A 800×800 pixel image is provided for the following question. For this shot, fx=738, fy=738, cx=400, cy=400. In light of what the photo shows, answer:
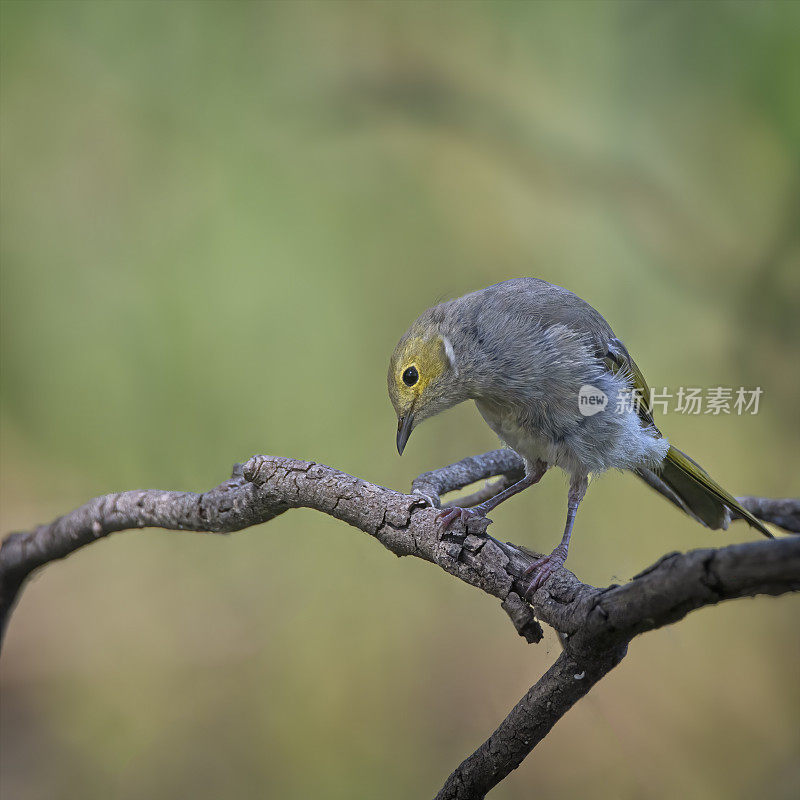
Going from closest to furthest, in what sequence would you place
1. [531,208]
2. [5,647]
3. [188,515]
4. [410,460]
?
[188,515] < [5,647] < [410,460] < [531,208]

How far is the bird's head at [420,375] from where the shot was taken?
4.67 feet

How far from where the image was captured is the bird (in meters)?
1.44

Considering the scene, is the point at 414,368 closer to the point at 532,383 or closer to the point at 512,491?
the point at 532,383

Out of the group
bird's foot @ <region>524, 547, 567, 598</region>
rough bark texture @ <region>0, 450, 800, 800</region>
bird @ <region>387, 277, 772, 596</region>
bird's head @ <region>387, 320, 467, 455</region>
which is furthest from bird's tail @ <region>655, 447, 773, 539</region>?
bird's foot @ <region>524, 547, 567, 598</region>

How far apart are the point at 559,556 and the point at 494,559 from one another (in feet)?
0.75

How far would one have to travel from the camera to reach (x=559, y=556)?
1.23 metres

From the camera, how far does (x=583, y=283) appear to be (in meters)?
2.83

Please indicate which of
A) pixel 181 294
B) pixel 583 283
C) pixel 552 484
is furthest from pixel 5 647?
pixel 583 283

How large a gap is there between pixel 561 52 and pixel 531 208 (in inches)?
23.3

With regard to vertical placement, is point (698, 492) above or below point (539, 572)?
above

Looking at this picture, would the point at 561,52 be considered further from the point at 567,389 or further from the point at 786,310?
the point at 567,389

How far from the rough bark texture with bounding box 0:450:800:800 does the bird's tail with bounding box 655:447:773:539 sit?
0.11 meters

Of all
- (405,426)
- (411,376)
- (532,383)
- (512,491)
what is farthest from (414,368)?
(512,491)

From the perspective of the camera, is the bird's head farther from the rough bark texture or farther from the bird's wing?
the bird's wing
